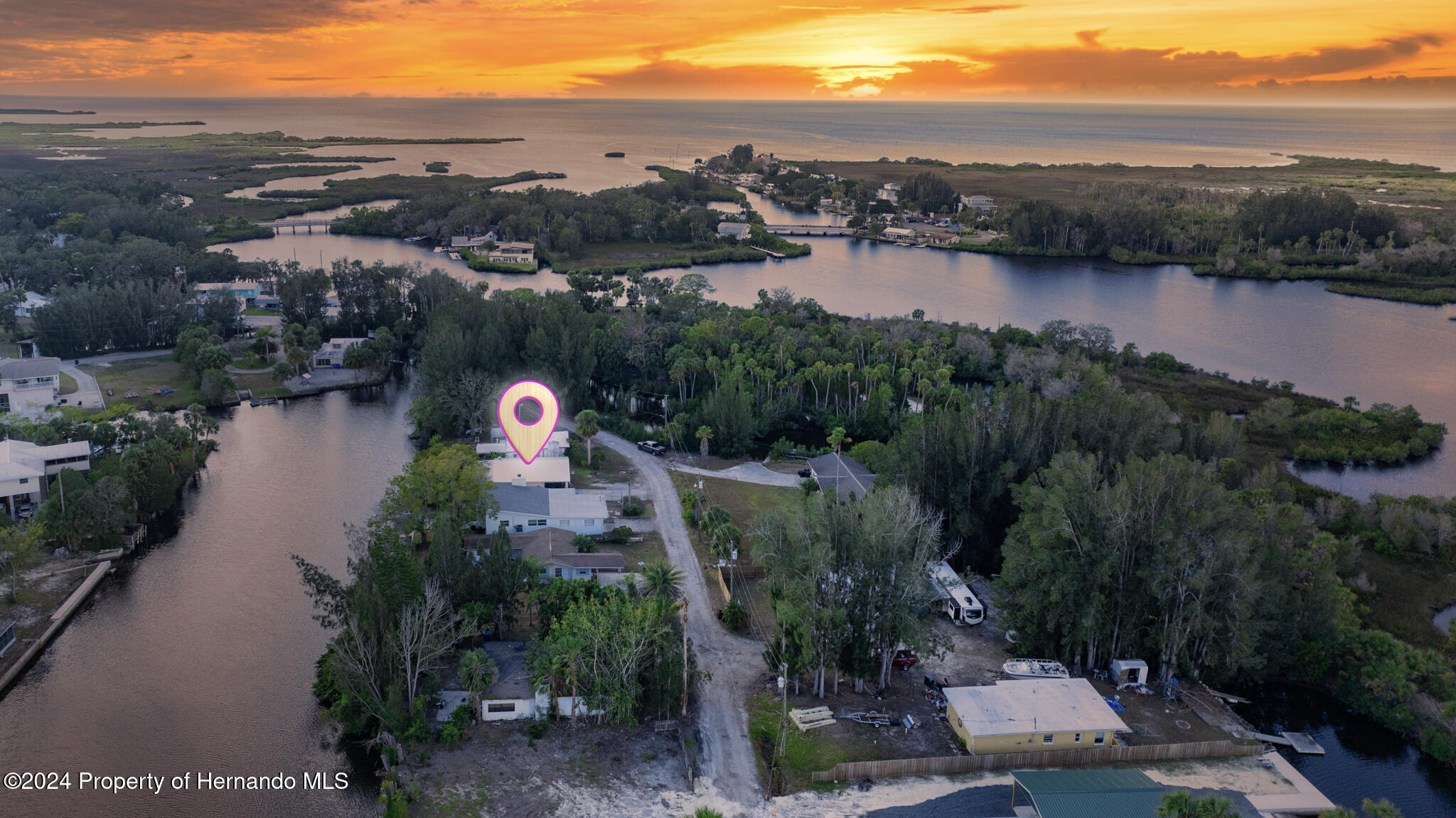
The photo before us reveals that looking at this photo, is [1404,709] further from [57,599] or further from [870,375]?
[57,599]

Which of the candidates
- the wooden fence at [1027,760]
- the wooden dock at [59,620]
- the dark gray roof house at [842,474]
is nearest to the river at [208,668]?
the wooden dock at [59,620]

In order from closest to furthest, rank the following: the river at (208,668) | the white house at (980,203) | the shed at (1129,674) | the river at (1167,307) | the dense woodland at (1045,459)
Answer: the river at (208,668) < the dense woodland at (1045,459) < the shed at (1129,674) < the river at (1167,307) < the white house at (980,203)

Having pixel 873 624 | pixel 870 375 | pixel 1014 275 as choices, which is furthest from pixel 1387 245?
pixel 873 624

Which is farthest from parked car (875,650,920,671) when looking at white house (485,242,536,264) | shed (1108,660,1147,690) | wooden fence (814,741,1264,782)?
white house (485,242,536,264)

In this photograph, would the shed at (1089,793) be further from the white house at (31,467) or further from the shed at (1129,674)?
the white house at (31,467)

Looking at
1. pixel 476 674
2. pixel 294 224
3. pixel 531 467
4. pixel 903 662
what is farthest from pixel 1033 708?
pixel 294 224

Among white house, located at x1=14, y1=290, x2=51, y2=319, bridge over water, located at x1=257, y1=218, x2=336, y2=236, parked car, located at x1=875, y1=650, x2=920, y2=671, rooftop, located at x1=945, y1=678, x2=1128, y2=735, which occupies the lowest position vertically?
parked car, located at x1=875, y1=650, x2=920, y2=671

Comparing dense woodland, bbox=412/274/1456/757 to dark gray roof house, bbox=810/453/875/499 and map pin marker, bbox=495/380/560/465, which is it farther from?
map pin marker, bbox=495/380/560/465
